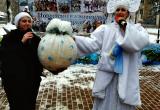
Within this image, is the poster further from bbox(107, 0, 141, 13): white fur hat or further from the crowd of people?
bbox(107, 0, 141, 13): white fur hat

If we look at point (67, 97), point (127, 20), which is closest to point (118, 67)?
point (127, 20)

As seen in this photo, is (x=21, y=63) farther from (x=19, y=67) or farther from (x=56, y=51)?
(x=56, y=51)

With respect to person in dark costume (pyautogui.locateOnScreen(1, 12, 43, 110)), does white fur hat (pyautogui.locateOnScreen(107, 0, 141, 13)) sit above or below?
Result: above

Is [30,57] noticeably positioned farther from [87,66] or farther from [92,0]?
[92,0]

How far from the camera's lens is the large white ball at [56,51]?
2994mm

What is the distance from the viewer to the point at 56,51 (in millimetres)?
2990

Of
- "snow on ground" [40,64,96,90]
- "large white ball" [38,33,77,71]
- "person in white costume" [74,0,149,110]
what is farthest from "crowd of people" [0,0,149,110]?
"snow on ground" [40,64,96,90]

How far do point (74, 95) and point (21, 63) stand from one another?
10.6 feet

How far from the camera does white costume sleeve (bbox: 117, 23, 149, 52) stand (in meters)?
3.25

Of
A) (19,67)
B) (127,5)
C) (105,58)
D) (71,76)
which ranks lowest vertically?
(71,76)

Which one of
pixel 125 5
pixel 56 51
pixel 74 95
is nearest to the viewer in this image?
pixel 56 51

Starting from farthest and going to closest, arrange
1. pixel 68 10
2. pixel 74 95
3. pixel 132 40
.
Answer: pixel 68 10, pixel 74 95, pixel 132 40

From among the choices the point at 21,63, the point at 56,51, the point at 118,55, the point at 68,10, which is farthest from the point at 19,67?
the point at 68,10

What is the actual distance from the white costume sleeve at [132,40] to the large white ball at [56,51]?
517 mm
